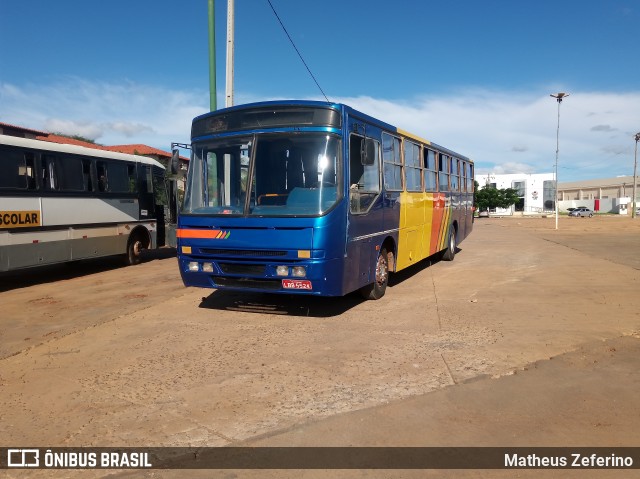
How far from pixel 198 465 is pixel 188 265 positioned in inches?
172

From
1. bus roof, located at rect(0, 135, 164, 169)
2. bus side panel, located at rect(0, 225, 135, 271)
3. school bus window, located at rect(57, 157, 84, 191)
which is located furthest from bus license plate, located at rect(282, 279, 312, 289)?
school bus window, located at rect(57, 157, 84, 191)

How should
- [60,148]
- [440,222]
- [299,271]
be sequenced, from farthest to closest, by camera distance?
[440,222], [60,148], [299,271]

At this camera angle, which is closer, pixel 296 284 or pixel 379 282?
pixel 296 284

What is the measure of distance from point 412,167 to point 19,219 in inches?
319

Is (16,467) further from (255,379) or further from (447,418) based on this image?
(447,418)

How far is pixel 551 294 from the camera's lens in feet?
28.9

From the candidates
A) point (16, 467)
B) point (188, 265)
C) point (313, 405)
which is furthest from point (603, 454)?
point (188, 265)

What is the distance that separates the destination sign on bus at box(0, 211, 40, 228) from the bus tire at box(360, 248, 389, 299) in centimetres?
708

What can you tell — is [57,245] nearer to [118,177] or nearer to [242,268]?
[118,177]

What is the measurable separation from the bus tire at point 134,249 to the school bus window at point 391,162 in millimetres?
8114

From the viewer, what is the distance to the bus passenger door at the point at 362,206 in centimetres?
698

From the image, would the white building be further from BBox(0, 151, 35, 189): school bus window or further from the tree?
BBox(0, 151, 35, 189): school bus window

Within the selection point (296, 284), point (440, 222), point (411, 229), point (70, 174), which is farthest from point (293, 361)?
point (70, 174)

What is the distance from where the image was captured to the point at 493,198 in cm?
8869
